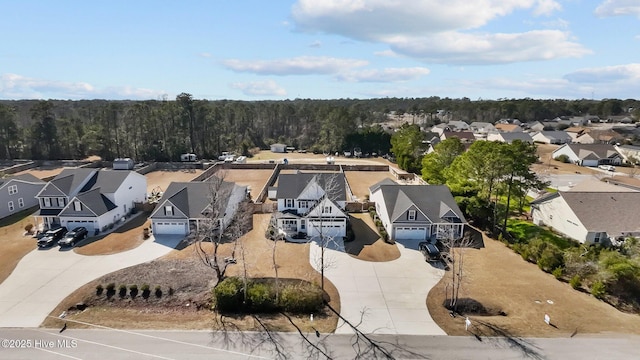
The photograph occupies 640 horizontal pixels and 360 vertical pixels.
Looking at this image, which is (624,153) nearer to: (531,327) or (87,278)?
(531,327)

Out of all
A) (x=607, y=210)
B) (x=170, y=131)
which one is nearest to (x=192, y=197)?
(x=607, y=210)

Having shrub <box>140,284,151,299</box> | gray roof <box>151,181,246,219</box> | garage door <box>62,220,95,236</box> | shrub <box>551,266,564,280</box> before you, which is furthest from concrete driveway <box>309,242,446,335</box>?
garage door <box>62,220,95,236</box>

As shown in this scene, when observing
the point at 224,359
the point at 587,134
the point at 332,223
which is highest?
the point at 587,134

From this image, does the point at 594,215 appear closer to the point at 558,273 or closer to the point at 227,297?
the point at 558,273

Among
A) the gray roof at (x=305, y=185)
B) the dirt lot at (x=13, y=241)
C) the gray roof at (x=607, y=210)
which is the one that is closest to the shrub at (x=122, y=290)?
the dirt lot at (x=13, y=241)

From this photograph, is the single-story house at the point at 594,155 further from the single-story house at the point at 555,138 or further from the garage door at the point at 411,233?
the garage door at the point at 411,233

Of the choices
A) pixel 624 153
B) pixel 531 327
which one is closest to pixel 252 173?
pixel 531 327
